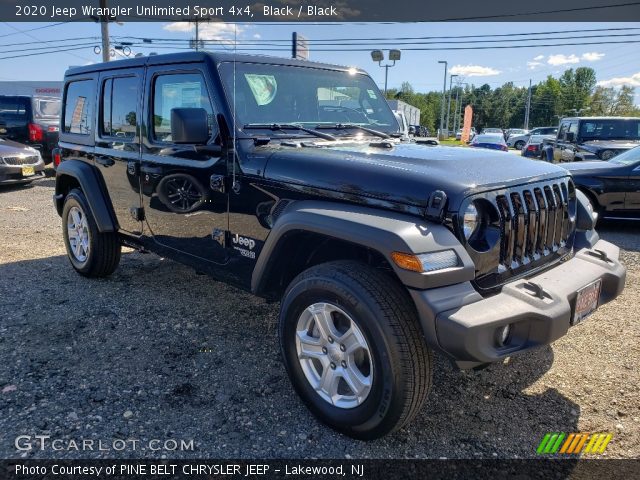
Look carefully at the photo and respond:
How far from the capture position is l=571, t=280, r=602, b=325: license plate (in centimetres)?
268

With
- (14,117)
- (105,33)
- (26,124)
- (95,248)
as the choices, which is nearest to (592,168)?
(95,248)

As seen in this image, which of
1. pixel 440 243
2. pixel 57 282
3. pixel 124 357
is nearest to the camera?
pixel 440 243

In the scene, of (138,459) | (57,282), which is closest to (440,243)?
(138,459)

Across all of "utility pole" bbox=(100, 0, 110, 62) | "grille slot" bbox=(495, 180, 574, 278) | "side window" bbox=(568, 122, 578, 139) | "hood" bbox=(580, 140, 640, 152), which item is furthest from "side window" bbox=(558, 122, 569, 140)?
"utility pole" bbox=(100, 0, 110, 62)

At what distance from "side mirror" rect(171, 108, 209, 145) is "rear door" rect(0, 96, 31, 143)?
41.2 feet

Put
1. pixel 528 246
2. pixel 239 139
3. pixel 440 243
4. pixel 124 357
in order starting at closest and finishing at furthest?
pixel 440 243
pixel 528 246
pixel 239 139
pixel 124 357

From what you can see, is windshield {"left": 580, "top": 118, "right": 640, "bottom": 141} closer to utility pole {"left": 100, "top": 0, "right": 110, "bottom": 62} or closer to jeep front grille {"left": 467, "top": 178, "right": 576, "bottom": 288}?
jeep front grille {"left": 467, "top": 178, "right": 576, "bottom": 288}

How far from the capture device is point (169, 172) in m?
3.77

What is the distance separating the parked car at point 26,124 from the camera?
13.4 meters

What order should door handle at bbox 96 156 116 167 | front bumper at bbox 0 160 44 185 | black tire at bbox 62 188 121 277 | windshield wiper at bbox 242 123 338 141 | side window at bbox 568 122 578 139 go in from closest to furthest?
windshield wiper at bbox 242 123 338 141
door handle at bbox 96 156 116 167
black tire at bbox 62 188 121 277
front bumper at bbox 0 160 44 185
side window at bbox 568 122 578 139

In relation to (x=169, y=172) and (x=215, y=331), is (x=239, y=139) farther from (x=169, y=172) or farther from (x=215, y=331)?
(x=215, y=331)

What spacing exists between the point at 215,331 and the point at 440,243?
2.23 meters

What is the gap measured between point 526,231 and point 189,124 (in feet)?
6.63

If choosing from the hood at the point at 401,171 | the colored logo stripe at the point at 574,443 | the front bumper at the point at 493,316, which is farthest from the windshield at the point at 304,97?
the colored logo stripe at the point at 574,443
